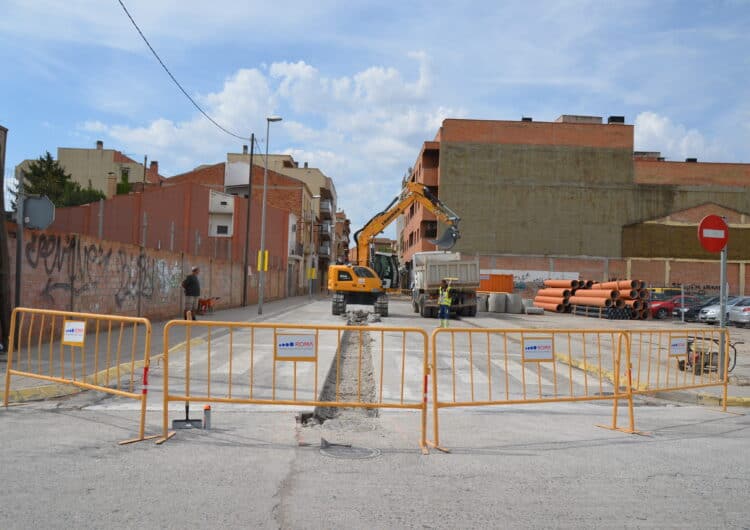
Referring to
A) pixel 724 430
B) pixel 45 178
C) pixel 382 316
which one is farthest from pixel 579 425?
pixel 45 178

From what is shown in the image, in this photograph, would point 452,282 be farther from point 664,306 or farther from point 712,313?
point 664,306

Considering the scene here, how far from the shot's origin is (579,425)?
7254mm

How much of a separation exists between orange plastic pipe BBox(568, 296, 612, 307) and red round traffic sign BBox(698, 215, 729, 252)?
907 inches

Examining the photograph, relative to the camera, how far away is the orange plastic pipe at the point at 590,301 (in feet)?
106

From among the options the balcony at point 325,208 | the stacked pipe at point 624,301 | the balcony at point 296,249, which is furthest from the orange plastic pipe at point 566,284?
the balcony at point 325,208

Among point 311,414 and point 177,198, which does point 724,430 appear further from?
point 177,198

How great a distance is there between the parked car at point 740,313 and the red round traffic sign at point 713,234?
21.0 m

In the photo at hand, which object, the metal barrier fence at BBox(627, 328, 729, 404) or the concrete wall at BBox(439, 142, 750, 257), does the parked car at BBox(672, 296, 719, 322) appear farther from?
the metal barrier fence at BBox(627, 328, 729, 404)

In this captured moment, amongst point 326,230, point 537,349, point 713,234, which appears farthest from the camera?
point 326,230

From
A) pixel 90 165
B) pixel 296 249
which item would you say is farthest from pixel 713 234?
pixel 90 165

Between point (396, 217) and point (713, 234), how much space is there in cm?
2087

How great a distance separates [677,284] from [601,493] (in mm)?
52835

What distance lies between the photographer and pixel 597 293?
33500 millimetres

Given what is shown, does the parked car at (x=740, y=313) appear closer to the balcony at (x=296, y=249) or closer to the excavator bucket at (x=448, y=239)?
the excavator bucket at (x=448, y=239)
